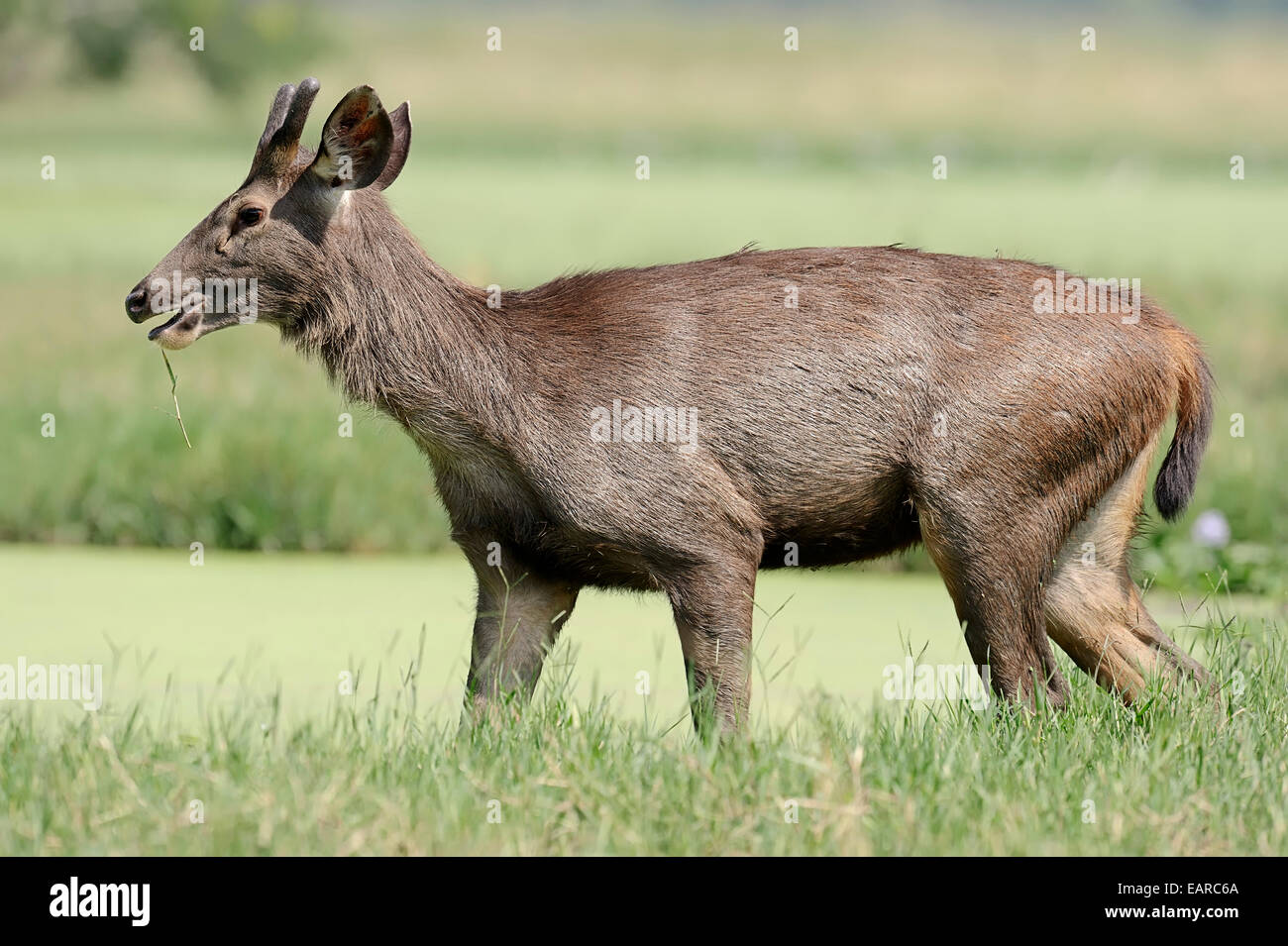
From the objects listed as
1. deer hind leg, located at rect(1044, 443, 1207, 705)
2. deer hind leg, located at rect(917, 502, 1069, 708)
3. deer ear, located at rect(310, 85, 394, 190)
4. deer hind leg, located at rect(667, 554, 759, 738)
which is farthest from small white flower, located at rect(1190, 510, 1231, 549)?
deer ear, located at rect(310, 85, 394, 190)

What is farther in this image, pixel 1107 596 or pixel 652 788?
pixel 1107 596

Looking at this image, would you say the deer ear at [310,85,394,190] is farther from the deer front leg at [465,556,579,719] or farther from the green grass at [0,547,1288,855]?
the green grass at [0,547,1288,855]

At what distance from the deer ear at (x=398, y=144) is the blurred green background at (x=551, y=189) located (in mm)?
2800

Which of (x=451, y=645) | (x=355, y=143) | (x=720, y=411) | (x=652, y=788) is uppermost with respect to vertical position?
(x=355, y=143)

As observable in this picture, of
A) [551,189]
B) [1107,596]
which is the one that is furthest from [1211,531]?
[551,189]

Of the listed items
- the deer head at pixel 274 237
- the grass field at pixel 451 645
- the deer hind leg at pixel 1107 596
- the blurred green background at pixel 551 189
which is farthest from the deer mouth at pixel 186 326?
the blurred green background at pixel 551 189

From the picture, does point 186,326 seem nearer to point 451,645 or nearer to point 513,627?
point 513,627

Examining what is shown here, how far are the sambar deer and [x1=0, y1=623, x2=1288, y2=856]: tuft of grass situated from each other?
0.34m

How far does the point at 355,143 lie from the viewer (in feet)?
17.6

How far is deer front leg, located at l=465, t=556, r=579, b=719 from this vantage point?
5.69m

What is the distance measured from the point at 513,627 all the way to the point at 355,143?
151cm

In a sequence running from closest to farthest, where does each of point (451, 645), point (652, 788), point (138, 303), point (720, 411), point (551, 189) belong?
point (652, 788) < point (138, 303) < point (720, 411) < point (451, 645) < point (551, 189)

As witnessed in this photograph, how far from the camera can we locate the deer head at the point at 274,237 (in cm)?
530
